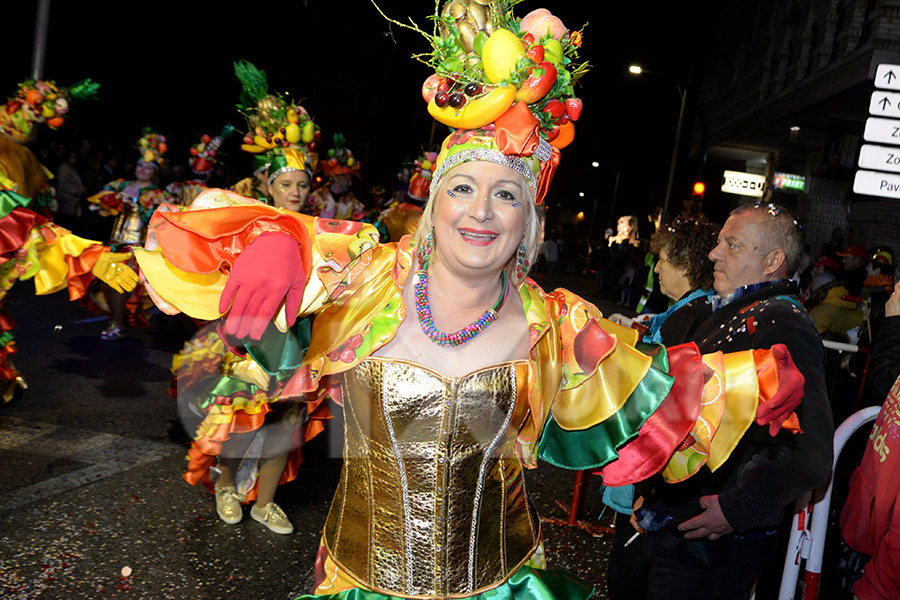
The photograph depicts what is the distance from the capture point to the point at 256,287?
1729 millimetres

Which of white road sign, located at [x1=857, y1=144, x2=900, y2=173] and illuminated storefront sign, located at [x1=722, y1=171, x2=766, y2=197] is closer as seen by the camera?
white road sign, located at [x1=857, y1=144, x2=900, y2=173]

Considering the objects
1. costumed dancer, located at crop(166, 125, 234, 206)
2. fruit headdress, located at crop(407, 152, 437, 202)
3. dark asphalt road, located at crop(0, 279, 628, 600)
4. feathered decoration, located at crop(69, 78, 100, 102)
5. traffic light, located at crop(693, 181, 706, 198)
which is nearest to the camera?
dark asphalt road, located at crop(0, 279, 628, 600)

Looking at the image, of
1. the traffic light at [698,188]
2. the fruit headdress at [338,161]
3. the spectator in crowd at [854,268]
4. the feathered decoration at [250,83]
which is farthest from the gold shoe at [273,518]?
the traffic light at [698,188]

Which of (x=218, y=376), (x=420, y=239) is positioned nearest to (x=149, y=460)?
(x=218, y=376)

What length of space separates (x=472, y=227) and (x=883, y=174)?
5.36m

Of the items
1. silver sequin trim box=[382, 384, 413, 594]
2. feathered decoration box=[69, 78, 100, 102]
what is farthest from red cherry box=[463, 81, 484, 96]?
feathered decoration box=[69, 78, 100, 102]

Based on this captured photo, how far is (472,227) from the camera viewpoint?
1979mm

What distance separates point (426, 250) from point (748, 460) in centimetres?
147

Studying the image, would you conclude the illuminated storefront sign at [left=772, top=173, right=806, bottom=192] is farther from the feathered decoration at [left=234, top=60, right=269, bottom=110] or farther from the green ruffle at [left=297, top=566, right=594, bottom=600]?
the green ruffle at [left=297, top=566, right=594, bottom=600]

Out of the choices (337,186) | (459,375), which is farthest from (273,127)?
(337,186)

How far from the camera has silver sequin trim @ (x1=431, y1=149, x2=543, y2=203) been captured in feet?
6.63

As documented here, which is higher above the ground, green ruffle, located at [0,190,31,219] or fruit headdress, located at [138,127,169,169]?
fruit headdress, located at [138,127,169,169]

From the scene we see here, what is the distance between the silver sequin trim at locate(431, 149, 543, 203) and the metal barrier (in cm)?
179

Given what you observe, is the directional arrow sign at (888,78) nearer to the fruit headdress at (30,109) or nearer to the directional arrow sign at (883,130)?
the directional arrow sign at (883,130)
